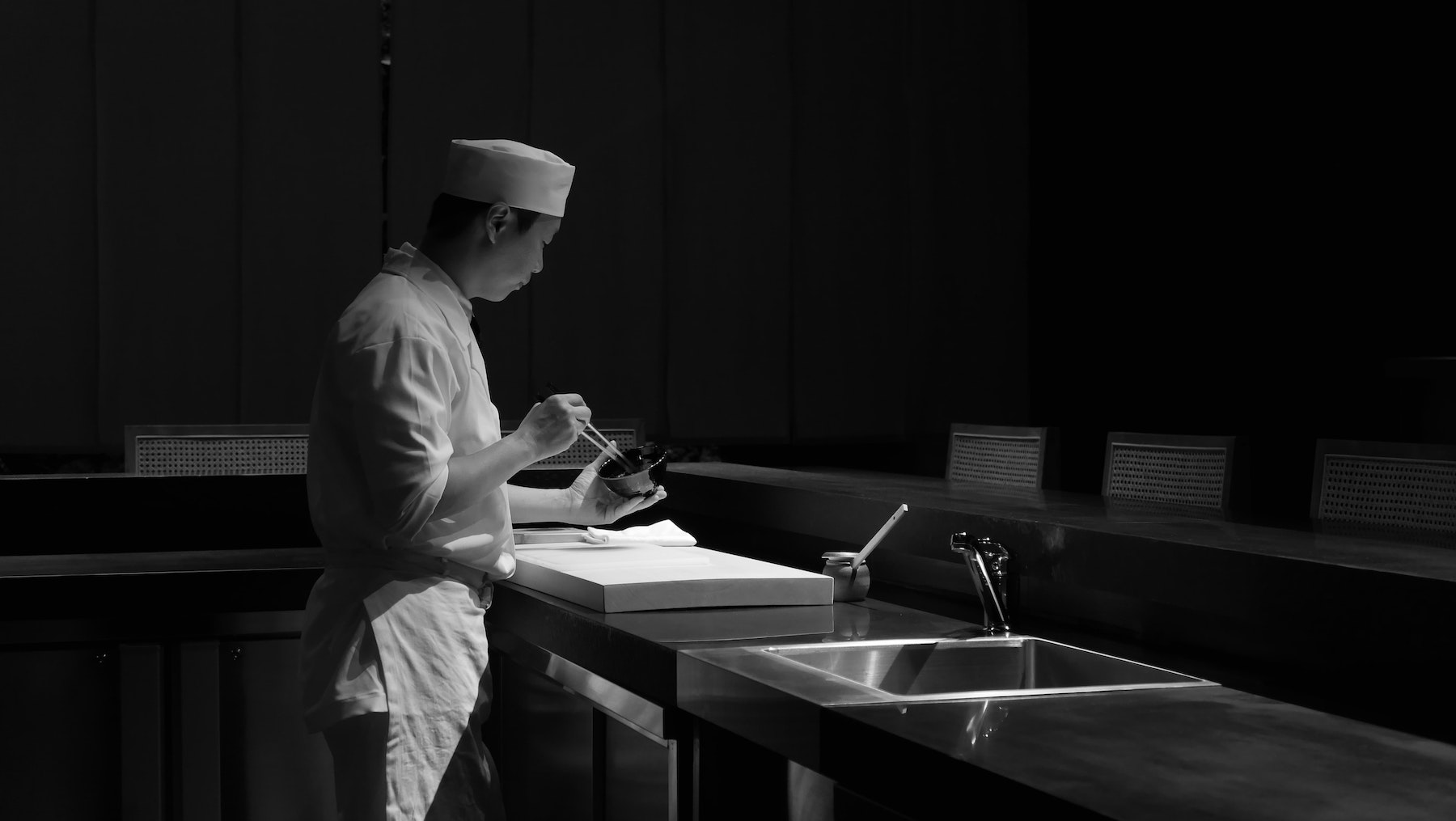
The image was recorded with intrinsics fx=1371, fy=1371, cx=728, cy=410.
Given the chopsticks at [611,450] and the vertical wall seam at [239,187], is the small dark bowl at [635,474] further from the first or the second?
the vertical wall seam at [239,187]

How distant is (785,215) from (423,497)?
4.15 metres

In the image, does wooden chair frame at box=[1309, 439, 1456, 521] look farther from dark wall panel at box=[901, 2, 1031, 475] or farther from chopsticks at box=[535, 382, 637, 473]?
dark wall panel at box=[901, 2, 1031, 475]

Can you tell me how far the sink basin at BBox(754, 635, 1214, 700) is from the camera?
1.59m

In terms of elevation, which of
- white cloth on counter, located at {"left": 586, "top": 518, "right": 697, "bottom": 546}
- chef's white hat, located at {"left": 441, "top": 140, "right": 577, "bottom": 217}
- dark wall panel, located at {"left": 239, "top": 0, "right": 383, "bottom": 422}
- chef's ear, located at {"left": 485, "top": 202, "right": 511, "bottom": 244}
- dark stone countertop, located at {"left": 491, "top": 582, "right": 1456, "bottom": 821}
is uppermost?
dark wall panel, located at {"left": 239, "top": 0, "right": 383, "bottom": 422}

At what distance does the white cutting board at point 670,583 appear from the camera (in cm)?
180

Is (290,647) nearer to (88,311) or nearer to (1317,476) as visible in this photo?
(1317,476)

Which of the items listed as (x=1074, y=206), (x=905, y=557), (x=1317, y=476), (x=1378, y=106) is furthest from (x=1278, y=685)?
(x=1074, y=206)

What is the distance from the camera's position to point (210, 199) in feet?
15.9

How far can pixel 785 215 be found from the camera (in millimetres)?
5602

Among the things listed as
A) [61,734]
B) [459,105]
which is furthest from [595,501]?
[459,105]

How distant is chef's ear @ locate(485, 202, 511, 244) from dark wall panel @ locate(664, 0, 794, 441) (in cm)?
368

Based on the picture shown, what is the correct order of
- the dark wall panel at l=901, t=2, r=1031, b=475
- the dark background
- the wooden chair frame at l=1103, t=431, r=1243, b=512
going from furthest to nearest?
1. the dark wall panel at l=901, t=2, r=1031, b=475
2. the dark background
3. the wooden chair frame at l=1103, t=431, r=1243, b=512

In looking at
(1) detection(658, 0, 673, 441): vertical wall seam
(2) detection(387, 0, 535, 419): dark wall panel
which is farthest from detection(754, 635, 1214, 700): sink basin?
(1) detection(658, 0, 673, 441): vertical wall seam

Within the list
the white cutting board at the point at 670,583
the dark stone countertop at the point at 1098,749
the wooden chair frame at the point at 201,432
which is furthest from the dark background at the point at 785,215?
the dark stone countertop at the point at 1098,749
